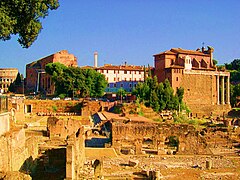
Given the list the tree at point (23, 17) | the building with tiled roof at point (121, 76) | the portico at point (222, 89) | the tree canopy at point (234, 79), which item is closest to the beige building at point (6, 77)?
the building with tiled roof at point (121, 76)

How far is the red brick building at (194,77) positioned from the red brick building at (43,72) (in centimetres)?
2650

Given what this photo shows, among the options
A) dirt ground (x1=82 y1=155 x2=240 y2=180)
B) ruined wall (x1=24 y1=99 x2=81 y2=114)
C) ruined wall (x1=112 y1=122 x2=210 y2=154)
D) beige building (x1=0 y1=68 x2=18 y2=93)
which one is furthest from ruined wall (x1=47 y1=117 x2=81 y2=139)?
beige building (x1=0 y1=68 x2=18 y2=93)

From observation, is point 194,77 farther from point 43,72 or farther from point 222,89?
point 43,72

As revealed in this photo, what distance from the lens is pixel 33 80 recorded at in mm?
92250

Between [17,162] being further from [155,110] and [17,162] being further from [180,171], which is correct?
[155,110]

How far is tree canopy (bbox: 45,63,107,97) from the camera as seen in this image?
63.4 m

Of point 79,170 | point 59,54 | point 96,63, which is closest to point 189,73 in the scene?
point 96,63

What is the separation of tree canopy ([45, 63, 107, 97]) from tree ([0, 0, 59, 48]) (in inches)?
1737

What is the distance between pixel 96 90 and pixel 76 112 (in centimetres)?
1248

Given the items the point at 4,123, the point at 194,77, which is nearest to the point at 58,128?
the point at 4,123

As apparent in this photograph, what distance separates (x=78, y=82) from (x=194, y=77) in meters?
19.9

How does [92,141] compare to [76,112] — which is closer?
[92,141]

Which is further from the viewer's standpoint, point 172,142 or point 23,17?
point 172,142

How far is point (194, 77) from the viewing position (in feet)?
208
